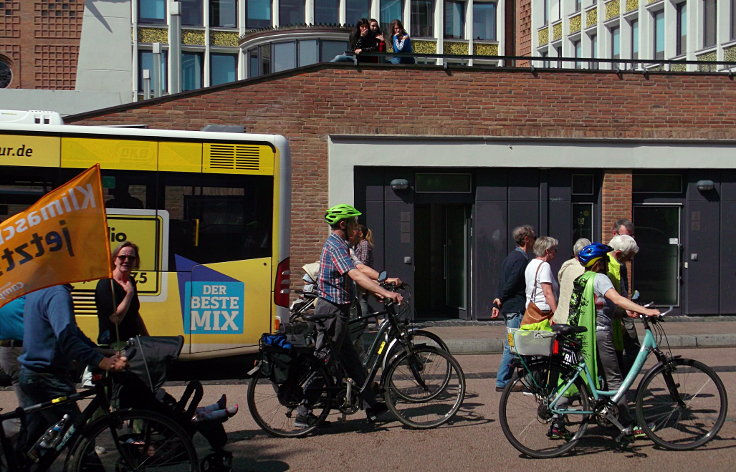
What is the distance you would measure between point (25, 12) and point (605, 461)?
35.7 m

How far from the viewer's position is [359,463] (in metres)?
6.66

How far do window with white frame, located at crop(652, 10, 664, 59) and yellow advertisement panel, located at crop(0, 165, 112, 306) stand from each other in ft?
107

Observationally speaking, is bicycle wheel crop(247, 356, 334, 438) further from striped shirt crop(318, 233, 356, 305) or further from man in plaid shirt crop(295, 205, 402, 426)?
striped shirt crop(318, 233, 356, 305)

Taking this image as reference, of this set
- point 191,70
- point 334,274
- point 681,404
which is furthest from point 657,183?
point 191,70

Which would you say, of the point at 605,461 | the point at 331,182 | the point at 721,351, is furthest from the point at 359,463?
the point at 331,182

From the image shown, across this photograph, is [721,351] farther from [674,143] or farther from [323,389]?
[323,389]

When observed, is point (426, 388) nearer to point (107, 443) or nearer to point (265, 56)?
point (107, 443)

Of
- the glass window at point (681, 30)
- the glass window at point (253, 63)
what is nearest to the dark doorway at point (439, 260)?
the glass window at point (681, 30)

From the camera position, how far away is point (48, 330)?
5.46m

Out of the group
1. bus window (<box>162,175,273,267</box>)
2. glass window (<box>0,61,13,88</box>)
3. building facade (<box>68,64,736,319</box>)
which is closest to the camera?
bus window (<box>162,175,273,267</box>)

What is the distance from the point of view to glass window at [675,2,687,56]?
33156 millimetres

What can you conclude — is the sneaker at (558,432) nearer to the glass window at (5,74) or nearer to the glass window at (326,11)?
the glass window at (5,74)

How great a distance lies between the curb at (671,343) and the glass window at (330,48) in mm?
26594

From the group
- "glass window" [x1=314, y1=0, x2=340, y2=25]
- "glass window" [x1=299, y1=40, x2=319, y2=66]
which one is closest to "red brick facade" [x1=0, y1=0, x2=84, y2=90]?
"glass window" [x1=299, y1=40, x2=319, y2=66]
